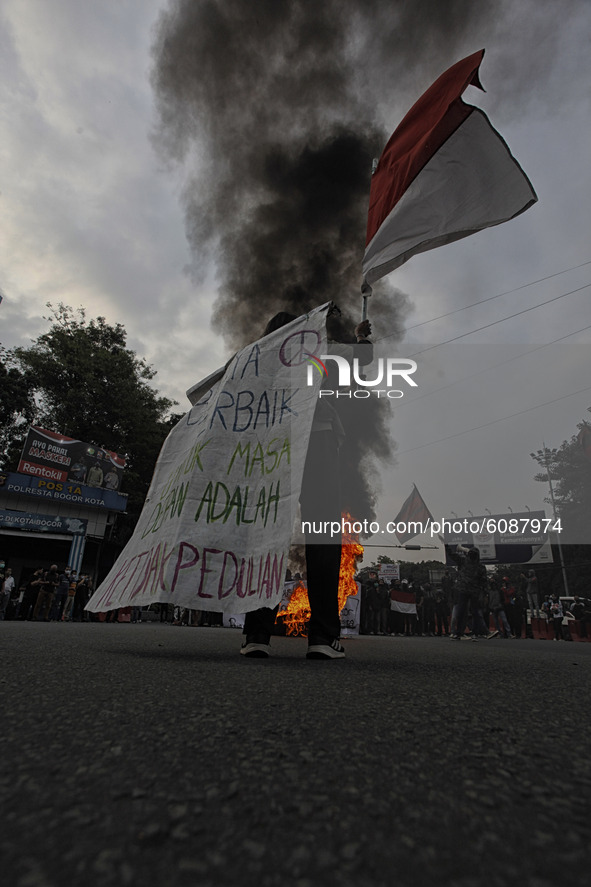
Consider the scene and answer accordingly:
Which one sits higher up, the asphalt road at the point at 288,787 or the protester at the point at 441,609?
the protester at the point at 441,609

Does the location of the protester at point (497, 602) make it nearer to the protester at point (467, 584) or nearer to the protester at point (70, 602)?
the protester at point (467, 584)

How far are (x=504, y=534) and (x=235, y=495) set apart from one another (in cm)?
2176

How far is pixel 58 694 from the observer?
1.30 meters

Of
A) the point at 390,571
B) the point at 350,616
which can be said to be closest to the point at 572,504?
the point at 390,571

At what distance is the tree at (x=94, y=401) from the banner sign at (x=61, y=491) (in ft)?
6.06

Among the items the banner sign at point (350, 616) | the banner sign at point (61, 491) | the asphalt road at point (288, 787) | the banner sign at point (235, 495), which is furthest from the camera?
the banner sign at point (61, 491)

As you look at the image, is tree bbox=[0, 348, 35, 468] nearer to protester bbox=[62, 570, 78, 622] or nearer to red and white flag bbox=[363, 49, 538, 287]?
protester bbox=[62, 570, 78, 622]

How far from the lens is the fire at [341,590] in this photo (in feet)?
26.6

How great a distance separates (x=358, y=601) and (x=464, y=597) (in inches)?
112

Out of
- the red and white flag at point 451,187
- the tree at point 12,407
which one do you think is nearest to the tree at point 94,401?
the tree at point 12,407

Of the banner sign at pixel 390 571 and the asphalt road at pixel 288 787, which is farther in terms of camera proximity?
the banner sign at pixel 390 571

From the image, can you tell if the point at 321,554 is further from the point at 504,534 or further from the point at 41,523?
the point at 41,523

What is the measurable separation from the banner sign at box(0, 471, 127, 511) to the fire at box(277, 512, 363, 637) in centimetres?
1759

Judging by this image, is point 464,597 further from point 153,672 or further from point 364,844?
point 364,844
